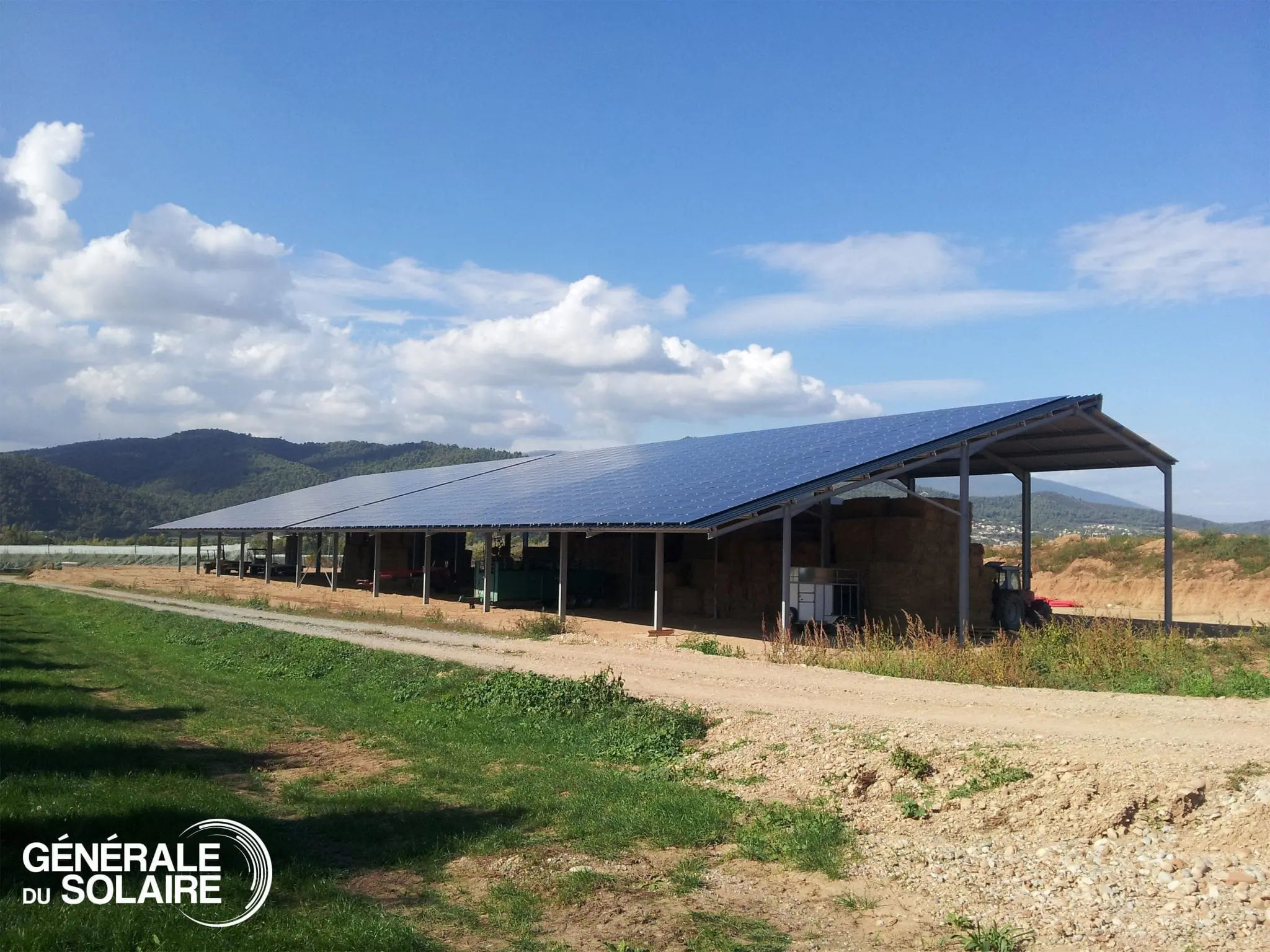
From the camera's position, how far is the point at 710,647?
20.9 m

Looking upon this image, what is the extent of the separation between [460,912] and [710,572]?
23.8 metres

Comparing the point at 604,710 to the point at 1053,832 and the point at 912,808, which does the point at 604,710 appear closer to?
the point at 912,808

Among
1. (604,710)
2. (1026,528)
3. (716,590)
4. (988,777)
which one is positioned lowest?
(604,710)

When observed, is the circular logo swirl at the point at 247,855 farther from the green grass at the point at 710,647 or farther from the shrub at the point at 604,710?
the green grass at the point at 710,647

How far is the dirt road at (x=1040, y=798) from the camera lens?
6.75m

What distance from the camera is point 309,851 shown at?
7.64 m

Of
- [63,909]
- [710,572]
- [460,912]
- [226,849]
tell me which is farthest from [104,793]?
[710,572]

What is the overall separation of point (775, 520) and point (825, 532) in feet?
5.25

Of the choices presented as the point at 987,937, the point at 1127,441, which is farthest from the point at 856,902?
the point at 1127,441

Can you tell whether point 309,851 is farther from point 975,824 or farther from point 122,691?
point 122,691

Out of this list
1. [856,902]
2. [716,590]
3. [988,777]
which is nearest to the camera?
[856,902]

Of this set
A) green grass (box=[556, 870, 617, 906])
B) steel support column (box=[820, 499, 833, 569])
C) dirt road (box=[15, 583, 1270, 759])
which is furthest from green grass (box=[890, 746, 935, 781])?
steel support column (box=[820, 499, 833, 569])

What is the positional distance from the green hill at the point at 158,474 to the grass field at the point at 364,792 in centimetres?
10387

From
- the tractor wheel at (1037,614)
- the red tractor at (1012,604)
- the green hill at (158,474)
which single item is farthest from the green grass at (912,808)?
the green hill at (158,474)
